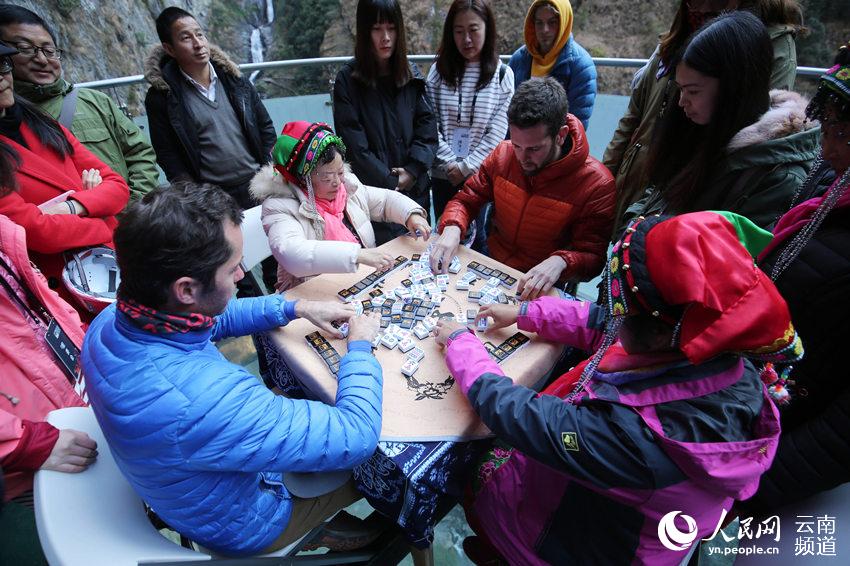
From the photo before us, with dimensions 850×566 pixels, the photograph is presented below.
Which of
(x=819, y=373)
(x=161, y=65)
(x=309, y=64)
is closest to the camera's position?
(x=819, y=373)

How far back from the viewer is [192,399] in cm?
112

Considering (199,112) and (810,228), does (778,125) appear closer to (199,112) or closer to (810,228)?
(810,228)

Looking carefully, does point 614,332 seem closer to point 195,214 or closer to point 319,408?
point 319,408

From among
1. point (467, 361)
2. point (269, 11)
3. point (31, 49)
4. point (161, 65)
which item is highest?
point (269, 11)

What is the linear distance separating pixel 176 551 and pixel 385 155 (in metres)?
2.57

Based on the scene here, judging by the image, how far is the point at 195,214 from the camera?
1193 millimetres

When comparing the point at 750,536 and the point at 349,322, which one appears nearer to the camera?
the point at 750,536

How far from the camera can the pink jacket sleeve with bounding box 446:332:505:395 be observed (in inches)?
56.6

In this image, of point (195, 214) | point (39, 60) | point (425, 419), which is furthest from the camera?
point (39, 60)

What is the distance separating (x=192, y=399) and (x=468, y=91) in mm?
2853

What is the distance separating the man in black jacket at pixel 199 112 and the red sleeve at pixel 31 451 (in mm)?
1996

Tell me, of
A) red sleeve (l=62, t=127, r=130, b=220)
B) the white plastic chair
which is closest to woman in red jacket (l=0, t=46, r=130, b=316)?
red sleeve (l=62, t=127, r=130, b=220)

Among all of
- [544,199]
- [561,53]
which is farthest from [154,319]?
[561,53]

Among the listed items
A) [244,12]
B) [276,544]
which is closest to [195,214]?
[276,544]
